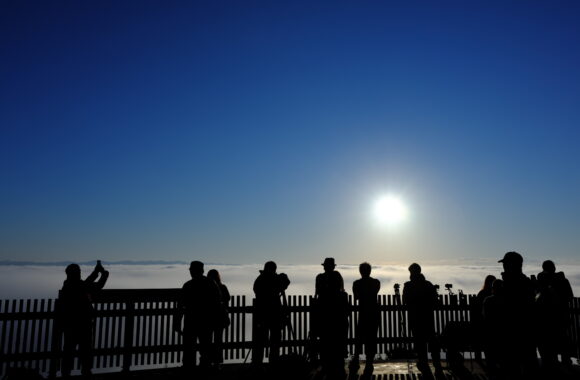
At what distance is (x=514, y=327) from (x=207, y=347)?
17.6 ft

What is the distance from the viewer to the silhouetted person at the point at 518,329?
585cm

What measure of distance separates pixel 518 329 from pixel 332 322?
13.0 feet

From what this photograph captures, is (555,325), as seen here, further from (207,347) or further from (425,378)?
(207,347)

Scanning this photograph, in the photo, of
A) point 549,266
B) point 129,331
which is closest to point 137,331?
point 129,331

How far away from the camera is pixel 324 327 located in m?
9.14

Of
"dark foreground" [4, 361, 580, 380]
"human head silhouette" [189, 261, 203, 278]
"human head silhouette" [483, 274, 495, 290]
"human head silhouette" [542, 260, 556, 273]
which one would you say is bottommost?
"dark foreground" [4, 361, 580, 380]

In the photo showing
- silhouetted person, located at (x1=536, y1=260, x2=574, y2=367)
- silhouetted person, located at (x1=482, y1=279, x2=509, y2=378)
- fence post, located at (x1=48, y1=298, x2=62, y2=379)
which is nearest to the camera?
silhouetted person, located at (x1=482, y1=279, x2=509, y2=378)

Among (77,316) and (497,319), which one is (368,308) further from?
(77,316)

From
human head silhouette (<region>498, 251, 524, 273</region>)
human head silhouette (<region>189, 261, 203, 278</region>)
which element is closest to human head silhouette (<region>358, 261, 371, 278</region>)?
human head silhouette (<region>189, 261, 203, 278</region>)

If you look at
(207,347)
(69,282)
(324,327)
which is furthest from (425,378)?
(69,282)

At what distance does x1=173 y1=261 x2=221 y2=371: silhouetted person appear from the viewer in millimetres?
8359

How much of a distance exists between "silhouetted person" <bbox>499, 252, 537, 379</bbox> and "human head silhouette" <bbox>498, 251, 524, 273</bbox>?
145 millimetres

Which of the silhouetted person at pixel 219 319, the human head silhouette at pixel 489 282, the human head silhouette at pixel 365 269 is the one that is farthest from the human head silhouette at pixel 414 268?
the silhouetted person at pixel 219 319

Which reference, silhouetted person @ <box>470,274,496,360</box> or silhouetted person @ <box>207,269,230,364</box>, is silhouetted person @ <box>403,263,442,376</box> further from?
silhouetted person @ <box>207,269,230,364</box>
